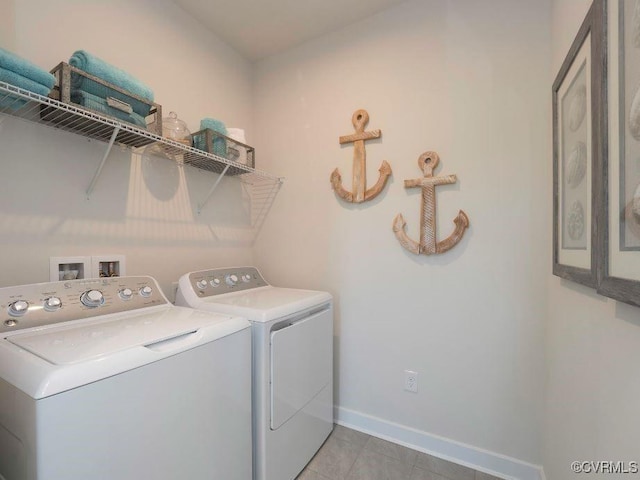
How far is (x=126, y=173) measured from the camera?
1.46 m

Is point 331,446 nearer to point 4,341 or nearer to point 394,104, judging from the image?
point 4,341

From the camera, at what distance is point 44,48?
3.90 ft

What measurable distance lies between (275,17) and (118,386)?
Result: 6.89 ft

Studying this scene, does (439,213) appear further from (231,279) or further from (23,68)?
(23,68)

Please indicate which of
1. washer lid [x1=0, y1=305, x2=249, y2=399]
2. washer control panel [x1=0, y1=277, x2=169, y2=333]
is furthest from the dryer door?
washer control panel [x1=0, y1=277, x2=169, y2=333]

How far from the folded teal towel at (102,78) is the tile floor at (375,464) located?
1939mm

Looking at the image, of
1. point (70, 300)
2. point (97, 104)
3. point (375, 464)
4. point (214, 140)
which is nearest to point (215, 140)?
point (214, 140)

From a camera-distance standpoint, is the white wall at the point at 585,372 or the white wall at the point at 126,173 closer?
the white wall at the point at 585,372

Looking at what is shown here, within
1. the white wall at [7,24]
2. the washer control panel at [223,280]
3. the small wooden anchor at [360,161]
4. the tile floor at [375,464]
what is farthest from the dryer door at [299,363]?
the white wall at [7,24]

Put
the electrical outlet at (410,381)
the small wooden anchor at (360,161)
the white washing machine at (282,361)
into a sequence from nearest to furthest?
the white washing machine at (282,361)
the electrical outlet at (410,381)
the small wooden anchor at (360,161)

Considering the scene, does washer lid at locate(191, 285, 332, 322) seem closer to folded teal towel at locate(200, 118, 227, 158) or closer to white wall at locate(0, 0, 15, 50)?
folded teal towel at locate(200, 118, 227, 158)

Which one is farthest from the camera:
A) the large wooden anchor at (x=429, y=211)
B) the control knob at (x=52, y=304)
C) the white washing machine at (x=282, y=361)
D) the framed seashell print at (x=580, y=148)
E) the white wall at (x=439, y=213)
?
the large wooden anchor at (x=429, y=211)

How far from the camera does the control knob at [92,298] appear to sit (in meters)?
1.10

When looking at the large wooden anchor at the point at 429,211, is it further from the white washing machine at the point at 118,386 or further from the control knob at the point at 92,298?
the control knob at the point at 92,298
